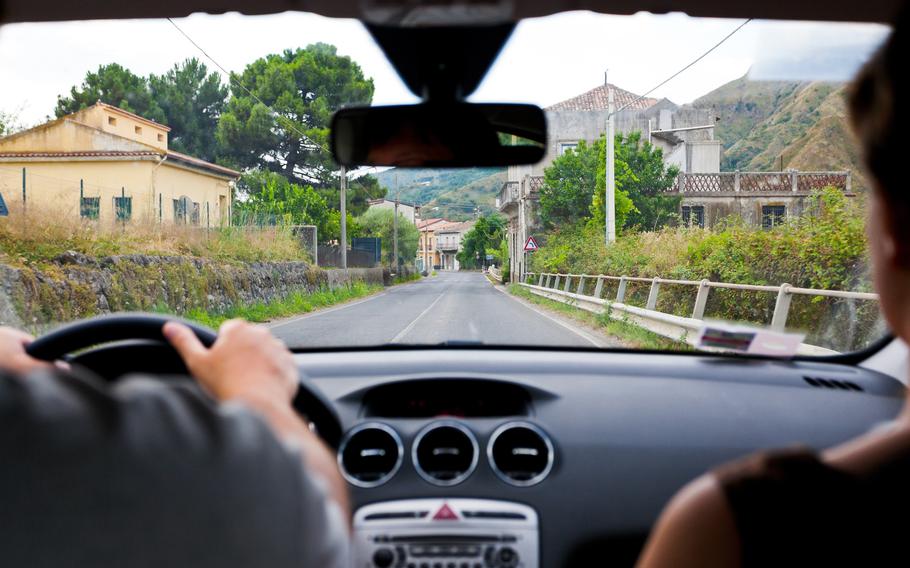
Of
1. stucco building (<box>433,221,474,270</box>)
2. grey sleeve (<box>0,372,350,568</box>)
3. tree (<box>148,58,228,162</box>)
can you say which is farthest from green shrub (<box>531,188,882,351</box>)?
stucco building (<box>433,221,474,270</box>)

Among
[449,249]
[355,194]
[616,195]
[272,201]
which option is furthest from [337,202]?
[449,249]

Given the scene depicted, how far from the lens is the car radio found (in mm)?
2336

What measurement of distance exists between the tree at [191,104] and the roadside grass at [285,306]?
1941 mm

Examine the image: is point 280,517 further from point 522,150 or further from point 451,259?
point 451,259

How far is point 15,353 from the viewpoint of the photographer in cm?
185

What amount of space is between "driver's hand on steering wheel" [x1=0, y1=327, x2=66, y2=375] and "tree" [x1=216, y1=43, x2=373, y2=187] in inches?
96.8

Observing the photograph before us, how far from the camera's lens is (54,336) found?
1968 millimetres

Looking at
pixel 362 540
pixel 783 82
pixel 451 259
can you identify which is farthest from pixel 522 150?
pixel 451 259

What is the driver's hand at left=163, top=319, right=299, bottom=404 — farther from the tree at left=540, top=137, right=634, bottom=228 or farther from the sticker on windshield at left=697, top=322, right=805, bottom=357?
the tree at left=540, top=137, right=634, bottom=228

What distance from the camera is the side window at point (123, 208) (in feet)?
22.5

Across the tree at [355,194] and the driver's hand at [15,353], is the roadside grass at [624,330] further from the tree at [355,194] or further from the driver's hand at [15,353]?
the tree at [355,194]

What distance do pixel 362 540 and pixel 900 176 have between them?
190cm

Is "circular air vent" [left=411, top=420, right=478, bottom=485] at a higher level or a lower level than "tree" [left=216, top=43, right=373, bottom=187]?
lower

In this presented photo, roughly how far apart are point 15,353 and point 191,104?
15.9 ft
